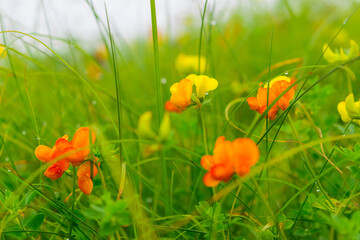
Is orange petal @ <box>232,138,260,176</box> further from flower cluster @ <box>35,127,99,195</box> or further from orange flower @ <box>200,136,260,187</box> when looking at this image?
flower cluster @ <box>35,127,99,195</box>

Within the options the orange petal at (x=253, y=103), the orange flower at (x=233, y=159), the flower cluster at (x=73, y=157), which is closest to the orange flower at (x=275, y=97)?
the orange petal at (x=253, y=103)

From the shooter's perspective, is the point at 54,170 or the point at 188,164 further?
the point at 188,164

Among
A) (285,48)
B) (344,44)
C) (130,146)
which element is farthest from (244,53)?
(130,146)

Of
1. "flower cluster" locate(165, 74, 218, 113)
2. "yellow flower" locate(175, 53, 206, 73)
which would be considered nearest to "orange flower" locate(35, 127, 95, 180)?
"flower cluster" locate(165, 74, 218, 113)

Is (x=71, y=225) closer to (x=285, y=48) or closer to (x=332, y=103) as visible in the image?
(x=332, y=103)

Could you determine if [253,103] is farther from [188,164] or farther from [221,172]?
[188,164]

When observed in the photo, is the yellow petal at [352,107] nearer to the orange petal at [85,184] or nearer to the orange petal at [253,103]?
the orange petal at [253,103]

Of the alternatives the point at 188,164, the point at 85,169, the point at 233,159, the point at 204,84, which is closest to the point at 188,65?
the point at 188,164
